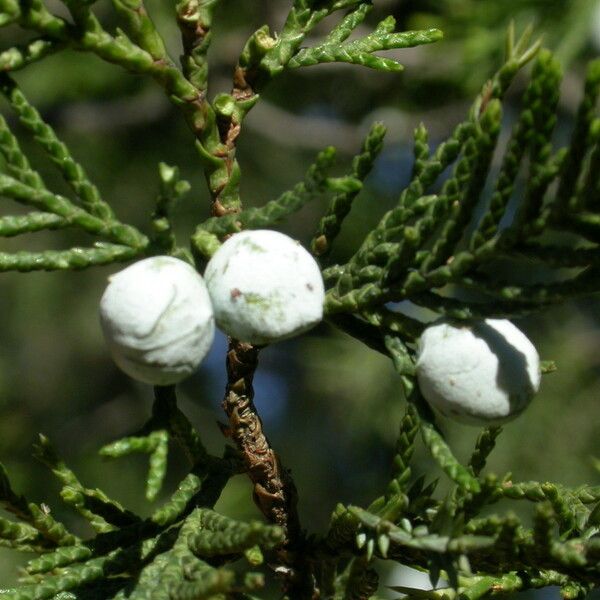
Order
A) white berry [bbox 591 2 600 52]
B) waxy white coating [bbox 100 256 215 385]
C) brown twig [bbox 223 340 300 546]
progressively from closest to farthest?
waxy white coating [bbox 100 256 215 385], brown twig [bbox 223 340 300 546], white berry [bbox 591 2 600 52]

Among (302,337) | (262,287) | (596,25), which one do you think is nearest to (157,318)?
(262,287)

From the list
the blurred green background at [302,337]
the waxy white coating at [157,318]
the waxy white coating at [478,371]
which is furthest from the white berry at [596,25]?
the waxy white coating at [157,318]

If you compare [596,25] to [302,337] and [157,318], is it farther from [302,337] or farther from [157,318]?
[302,337]

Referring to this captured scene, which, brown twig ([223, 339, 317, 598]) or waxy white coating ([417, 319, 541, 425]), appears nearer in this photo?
waxy white coating ([417, 319, 541, 425])

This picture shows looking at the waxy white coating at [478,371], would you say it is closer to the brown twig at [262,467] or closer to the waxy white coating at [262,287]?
the waxy white coating at [262,287]

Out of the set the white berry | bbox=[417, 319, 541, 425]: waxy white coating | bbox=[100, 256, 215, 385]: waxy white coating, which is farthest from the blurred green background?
bbox=[100, 256, 215, 385]: waxy white coating

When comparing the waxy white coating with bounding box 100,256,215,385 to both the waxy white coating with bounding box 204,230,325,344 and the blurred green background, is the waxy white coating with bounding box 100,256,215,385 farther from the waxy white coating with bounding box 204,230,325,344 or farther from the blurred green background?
the blurred green background

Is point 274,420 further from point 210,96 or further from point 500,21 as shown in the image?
point 500,21
